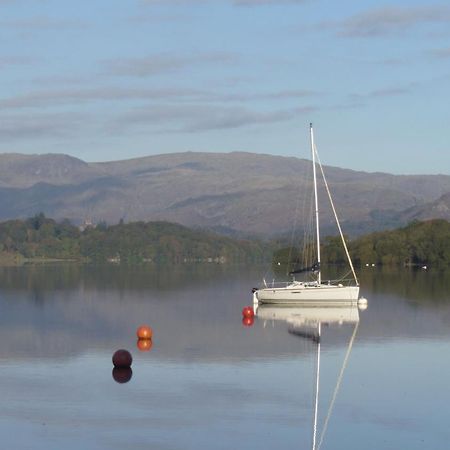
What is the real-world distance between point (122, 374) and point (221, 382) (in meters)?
4.79

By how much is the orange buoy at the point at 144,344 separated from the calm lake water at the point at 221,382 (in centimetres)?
48

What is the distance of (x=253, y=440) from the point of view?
37.0m

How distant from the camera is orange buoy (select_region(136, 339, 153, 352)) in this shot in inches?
2420

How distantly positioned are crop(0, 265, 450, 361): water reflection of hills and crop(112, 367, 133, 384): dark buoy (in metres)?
5.31

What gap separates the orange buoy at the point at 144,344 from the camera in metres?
61.5

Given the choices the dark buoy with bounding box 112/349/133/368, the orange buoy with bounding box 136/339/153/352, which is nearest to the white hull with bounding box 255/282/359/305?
the orange buoy with bounding box 136/339/153/352

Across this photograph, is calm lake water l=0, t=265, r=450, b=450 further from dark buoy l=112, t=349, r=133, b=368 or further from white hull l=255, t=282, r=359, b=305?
white hull l=255, t=282, r=359, b=305

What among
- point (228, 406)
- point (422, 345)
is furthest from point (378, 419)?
point (422, 345)

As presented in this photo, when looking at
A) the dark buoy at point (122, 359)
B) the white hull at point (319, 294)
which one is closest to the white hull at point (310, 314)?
the white hull at point (319, 294)

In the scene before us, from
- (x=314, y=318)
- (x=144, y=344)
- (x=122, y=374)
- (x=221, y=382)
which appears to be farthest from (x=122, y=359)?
(x=314, y=318)

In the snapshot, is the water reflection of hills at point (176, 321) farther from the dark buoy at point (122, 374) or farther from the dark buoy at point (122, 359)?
the dark buoy at point (122, 374)

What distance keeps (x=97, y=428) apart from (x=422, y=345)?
28.4 m

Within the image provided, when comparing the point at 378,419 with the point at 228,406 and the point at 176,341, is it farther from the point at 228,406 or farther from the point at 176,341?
the point at 176,341

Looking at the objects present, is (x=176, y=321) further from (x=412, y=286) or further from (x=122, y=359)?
(x=412, y=286)
